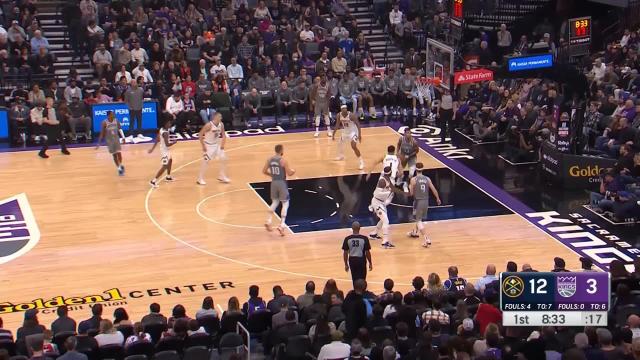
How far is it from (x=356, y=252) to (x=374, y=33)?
21.5 m

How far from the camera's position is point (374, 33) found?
3988 centimetres

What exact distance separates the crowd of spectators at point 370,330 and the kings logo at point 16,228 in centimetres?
644

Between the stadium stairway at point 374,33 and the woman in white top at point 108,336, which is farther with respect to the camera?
the stadium stairway at point 374,33

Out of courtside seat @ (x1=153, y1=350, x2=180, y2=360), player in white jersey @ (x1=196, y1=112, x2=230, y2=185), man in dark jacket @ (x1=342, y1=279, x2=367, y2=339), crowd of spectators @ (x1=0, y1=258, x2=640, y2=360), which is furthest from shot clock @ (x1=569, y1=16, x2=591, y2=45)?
→ courtside seat @ (x1=153, y1=350, x2=180, y2=360)

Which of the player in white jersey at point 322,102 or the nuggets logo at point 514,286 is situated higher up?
the player in white jersey at point 322,102

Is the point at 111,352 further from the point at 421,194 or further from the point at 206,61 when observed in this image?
the point at 206,61

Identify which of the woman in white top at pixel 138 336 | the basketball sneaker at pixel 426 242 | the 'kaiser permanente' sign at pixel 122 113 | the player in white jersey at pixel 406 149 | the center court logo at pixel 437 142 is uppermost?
the 'kaiser permanente' sign at pixel 122 113

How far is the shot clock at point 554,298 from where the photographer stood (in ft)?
39.5

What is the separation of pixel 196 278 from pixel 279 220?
3869 millimetres

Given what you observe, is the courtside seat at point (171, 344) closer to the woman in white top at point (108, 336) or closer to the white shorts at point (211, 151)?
the woman in white top at point (108, 336)

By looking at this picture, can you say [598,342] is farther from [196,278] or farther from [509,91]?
[509,91]

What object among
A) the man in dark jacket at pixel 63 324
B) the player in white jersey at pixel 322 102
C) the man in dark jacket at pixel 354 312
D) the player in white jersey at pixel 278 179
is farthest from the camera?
the player in white jersey at pixel 322 102

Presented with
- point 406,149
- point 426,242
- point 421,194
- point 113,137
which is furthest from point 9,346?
point 406,149

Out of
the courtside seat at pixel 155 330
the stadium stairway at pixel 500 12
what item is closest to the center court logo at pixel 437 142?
the stadium stairway at pixel 500 12
